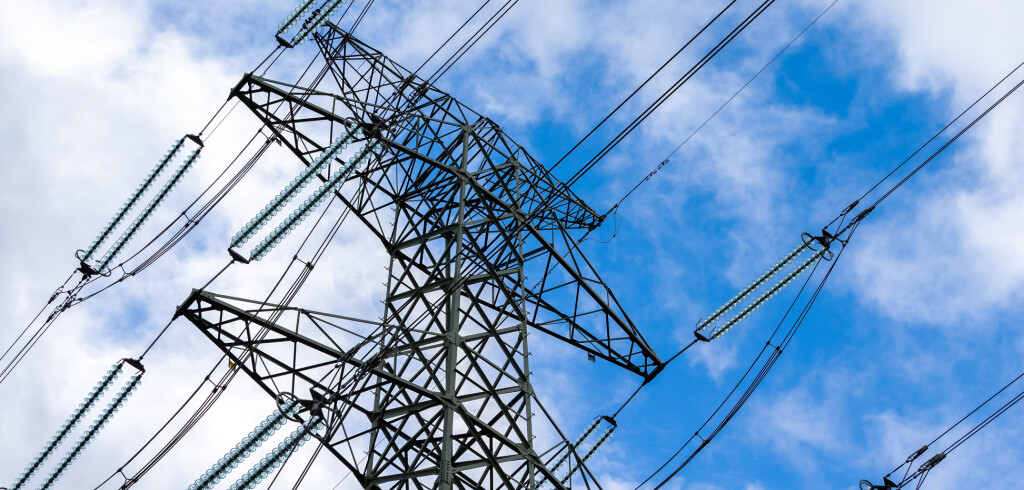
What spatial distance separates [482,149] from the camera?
2006 centimetres

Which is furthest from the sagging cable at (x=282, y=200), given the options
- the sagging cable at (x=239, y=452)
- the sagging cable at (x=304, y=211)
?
the sagging cable at (x=239, y=452)

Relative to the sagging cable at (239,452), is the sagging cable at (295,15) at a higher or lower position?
higher

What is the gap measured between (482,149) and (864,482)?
31.8 ft

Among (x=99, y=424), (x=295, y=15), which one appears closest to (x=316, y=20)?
(x=295, y=15)

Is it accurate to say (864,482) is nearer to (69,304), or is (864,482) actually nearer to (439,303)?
(439,303)

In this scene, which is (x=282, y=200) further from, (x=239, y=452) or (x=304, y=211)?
(x=239, y=452)

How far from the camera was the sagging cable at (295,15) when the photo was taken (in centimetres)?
1920

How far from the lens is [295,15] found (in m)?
19.2

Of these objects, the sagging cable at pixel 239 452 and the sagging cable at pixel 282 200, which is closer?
the sagging cable at pixel 239 452

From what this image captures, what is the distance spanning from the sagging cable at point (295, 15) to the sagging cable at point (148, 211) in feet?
10.0

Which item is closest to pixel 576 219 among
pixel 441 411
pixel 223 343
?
pixel 441 411

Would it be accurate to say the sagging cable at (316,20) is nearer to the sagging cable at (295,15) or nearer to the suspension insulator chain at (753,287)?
the sagging cable at (295,15)

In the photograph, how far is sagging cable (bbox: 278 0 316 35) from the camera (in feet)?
63.0

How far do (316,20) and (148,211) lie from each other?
16.0 ft
